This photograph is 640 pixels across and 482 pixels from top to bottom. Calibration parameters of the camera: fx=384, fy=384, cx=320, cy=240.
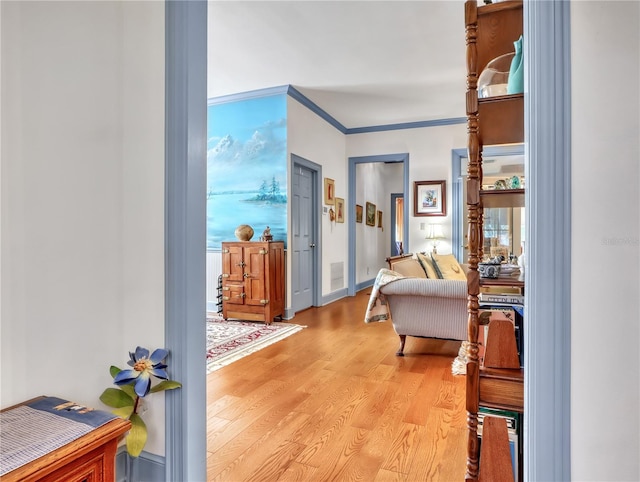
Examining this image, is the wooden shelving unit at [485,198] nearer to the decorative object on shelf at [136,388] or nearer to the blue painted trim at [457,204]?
the decorative object on shelf at [136,388]

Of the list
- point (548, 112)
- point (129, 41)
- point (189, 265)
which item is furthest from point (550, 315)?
point (129, 41)

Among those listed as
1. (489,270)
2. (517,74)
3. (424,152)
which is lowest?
(489,270)

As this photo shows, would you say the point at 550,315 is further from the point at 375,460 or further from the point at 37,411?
the point at 37,411

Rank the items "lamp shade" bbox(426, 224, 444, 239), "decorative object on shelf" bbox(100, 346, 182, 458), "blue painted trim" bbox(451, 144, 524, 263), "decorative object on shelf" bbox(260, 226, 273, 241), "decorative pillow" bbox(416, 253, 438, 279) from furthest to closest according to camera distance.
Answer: "lamp shade" bbox(426, 224, 444, 239)
"blue painted trim" bbox(451, 144, 524, 263)
"decorative object on shelf" bbox(260, 226, 273, 241)
"decorative pillow" bbox(416, 253, 438, 279)
"decorative object on shelf" bbox(100, 346, 182, 458)

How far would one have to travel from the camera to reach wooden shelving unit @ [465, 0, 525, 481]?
143 cm

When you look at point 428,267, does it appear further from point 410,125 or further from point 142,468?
point 142,468

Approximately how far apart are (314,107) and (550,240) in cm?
513

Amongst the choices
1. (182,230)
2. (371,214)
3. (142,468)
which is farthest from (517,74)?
(371,214)

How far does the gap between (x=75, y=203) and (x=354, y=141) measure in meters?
6.04

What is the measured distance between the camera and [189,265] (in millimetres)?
1454

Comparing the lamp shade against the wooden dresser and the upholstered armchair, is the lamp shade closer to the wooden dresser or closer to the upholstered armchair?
the wooden dresser

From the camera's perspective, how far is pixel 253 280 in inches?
187

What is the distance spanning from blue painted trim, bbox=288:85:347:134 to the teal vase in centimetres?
399

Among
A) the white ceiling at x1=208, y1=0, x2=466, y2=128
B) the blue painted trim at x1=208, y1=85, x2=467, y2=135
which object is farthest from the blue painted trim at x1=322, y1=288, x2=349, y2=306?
the white ceiling at x1=208, y1=0, x2=466, y2=128
